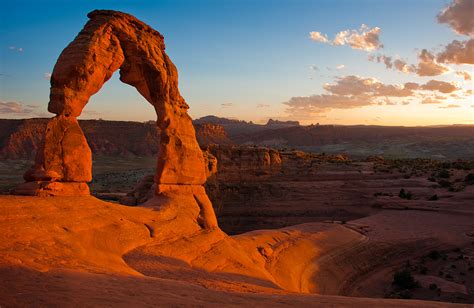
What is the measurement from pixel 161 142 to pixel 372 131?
10939 cm

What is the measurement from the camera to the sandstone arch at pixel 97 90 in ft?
33.3

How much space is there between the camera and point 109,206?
10.1 meters

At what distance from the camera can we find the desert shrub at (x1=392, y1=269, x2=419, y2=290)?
52.3 ft

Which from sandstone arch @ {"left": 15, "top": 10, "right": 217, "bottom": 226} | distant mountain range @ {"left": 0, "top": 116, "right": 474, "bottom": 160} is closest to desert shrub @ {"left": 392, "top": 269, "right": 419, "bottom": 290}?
sandstone arch @ {"left": 15, "top": 10, "right": 217, "bottom": 226}

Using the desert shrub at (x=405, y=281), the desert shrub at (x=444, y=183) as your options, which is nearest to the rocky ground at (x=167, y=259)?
the desert shrub at (x=405, y=281)

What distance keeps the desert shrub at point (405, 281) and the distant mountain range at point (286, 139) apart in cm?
6159

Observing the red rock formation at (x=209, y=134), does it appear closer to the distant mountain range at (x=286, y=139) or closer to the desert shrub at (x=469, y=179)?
the distant mountain range at (x=286, y=139)

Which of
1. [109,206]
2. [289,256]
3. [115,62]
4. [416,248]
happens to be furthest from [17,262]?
[416,248]

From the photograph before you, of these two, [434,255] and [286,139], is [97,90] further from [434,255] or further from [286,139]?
[286,139]

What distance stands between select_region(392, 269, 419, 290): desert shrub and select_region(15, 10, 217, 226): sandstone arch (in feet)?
26.6

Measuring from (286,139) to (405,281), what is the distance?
309ft

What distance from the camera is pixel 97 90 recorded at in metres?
11.3

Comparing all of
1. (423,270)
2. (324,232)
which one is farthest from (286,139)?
(423,270)

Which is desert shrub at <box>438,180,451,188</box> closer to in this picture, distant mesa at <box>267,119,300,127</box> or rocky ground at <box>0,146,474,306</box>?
rocky ground at <box>0,146,474,306</box>
